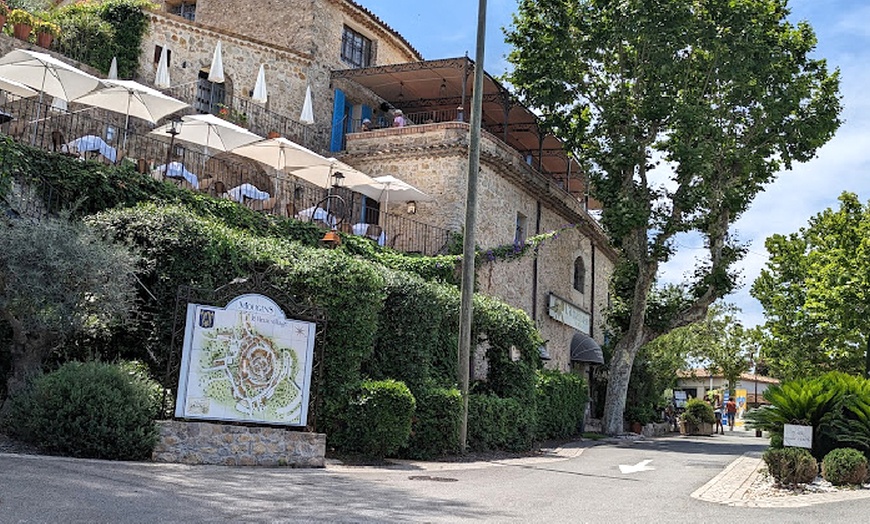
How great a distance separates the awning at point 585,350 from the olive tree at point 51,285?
23.1m

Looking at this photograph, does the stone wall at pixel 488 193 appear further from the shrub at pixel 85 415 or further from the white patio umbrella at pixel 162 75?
the shrub at pixel 85 415

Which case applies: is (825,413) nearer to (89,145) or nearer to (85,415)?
(85,415)

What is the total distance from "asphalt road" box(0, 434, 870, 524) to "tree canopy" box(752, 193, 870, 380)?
53.9 feet

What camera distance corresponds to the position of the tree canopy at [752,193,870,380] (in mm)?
28562

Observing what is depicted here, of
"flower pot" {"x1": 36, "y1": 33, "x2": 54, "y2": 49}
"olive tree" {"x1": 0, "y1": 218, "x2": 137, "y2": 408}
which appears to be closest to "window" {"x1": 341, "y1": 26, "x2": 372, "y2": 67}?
"flower pot" {"x1": 36, "y1": 33, "x2": 54, "y2": 49}

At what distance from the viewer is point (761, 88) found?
26.8m

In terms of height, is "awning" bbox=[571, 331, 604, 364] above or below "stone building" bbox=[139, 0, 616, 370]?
below

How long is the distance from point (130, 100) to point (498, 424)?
424 inches

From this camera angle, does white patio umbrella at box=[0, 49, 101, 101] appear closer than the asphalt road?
No

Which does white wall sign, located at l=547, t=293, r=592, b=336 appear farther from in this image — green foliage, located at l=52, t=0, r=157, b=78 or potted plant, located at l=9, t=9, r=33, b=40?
potted plant, located at l=9, t=9, r=33, b=40

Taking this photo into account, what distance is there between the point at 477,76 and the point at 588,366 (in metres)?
20.3

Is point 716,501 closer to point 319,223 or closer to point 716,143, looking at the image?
point 319,223

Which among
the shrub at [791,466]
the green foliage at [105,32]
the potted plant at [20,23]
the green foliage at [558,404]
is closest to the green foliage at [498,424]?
the green foliage at [558,404]

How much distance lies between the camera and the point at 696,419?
3512 centimetres
